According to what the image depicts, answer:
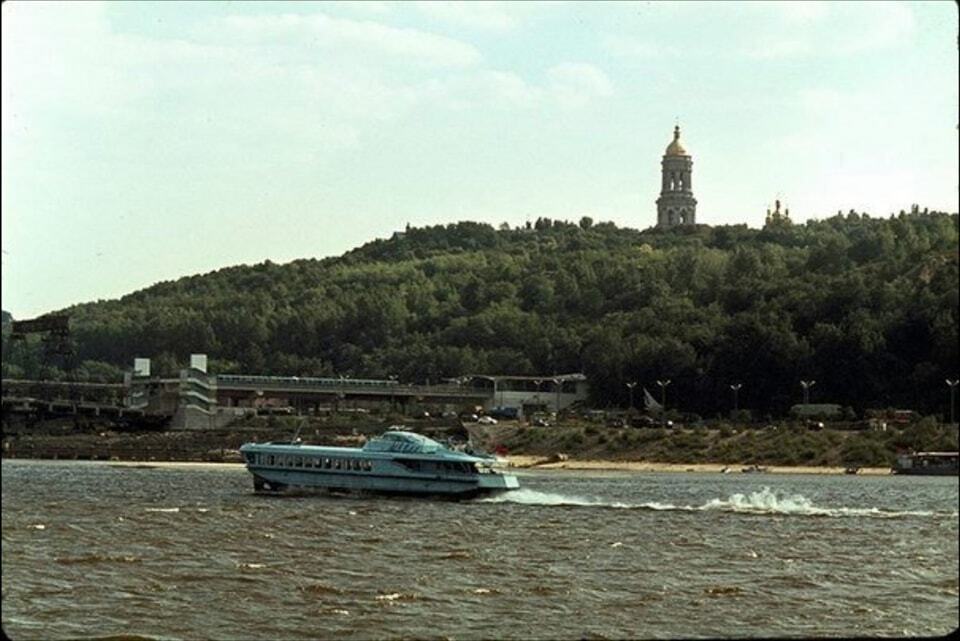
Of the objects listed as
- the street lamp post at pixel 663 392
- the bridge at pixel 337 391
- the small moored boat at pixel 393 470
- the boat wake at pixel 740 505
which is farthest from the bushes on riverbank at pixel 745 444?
the small moored boat at pixel 393 470

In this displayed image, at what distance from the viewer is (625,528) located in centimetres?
4044

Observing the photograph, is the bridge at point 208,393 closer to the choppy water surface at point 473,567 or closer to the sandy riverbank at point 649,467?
the sandy riverbank at point 649,467

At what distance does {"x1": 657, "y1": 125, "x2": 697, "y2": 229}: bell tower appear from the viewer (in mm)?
156000

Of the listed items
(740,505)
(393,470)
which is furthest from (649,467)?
(740,505)

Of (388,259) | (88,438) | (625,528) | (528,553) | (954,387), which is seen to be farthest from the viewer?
(388,259)

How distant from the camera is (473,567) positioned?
29.2 metres

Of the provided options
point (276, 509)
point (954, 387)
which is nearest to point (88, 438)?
point (954, 387)

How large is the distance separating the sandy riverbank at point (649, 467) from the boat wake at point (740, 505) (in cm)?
2626

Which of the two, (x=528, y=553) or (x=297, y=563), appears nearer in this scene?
(x=297, y=563)

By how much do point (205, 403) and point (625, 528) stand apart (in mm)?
81076

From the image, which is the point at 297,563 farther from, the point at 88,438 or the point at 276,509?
the point at 88,438

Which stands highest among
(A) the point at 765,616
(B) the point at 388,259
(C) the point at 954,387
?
(B) the point at 388,259

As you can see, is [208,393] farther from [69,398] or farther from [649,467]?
[649,467]

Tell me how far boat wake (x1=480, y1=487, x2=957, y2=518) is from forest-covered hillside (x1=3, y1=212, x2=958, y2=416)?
45.2ft
